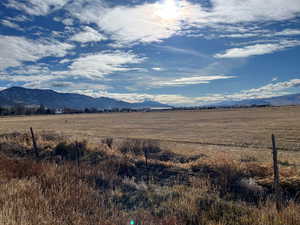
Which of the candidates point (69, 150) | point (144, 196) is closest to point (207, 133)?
point (69, 150)

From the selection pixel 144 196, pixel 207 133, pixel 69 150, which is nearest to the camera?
pixel 144 196

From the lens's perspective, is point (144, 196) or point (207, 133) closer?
point (144, 196)

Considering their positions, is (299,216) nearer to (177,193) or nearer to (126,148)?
(177,193)

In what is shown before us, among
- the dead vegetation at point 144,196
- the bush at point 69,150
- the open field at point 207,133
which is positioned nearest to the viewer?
the dead vegetation at point 144,196

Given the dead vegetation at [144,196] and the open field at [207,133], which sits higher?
the dead vegetation at [144,196]

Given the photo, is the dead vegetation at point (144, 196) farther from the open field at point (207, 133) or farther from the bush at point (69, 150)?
the open field at point (207, 133)

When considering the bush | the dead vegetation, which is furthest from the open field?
the dead vegetation

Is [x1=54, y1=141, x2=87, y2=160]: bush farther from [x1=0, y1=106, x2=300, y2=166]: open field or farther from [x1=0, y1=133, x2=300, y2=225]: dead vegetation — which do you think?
[x1=0, y1=106, x2=300, y2=166]: open field

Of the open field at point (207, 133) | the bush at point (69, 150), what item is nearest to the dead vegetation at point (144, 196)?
the bush at point (69, 150)

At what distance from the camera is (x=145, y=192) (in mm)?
7910

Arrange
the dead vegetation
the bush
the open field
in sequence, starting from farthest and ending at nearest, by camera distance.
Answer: the open field, the bush, the dead vegetation

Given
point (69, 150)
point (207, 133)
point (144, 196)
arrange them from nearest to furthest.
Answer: point (144, 196), point (69, 150), point (207, 133)

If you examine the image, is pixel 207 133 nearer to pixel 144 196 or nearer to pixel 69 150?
pixel 69 150

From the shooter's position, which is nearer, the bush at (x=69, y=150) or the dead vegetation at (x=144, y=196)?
the dead vegetation at (x=144, y=196)
